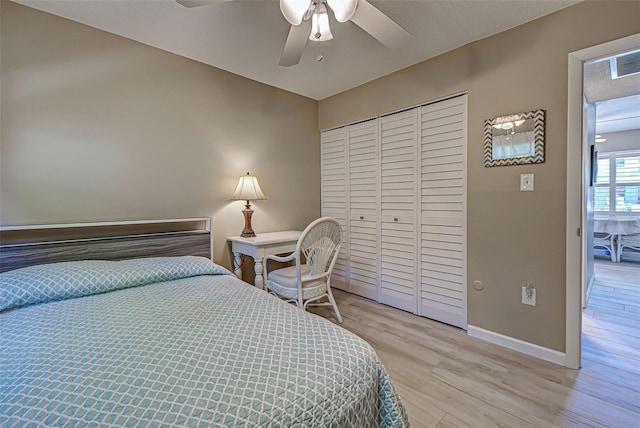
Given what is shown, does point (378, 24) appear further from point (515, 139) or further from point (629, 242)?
point (629, 242)

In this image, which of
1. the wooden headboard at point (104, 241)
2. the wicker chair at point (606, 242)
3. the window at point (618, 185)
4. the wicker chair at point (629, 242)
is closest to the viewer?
the wooden headboard at point (104, 241)

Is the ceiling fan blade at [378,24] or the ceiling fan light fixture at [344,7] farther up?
the ceiling fan blade at [378,24]

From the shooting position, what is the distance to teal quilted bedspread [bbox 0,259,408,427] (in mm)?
697

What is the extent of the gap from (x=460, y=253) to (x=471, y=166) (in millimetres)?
710

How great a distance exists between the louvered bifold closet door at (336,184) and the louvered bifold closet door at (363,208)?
88 millimetres

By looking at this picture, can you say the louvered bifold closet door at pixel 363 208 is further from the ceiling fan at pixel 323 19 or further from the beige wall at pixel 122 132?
the ceiling fan at pixel 323 19

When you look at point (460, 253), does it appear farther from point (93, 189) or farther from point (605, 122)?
point (605, 122)

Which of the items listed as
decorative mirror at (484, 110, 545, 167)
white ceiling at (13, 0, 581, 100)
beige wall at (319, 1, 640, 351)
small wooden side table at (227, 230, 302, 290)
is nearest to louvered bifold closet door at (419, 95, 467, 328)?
beige wall at (319, 1, 640, 351)

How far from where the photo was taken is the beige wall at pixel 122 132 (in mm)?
1776

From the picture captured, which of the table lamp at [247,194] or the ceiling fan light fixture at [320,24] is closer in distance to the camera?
the ceiling fan light fixture at [320,24]

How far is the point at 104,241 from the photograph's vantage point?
195cm

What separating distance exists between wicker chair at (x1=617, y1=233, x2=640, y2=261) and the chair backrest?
512 centimetres

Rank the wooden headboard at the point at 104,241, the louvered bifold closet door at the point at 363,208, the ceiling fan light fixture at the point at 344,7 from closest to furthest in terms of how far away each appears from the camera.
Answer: the ceiling fan light fixture at the point at 344,7 < the wooden headboard at the point at 104,241 < the louvered bifold closet door at the point at 363,208

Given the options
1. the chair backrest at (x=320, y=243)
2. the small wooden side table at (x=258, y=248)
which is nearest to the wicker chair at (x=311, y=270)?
the chair backrest at (x=320, y=243)
